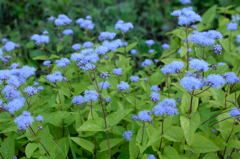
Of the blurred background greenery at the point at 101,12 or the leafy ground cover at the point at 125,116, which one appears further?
the blurred background greenery at the point at 101,12

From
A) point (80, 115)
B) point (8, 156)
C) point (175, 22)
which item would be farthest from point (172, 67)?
point (175, 22)

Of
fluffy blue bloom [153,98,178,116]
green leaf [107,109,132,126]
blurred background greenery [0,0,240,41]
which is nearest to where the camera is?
fluffy blue bloom [153,98,178,116]

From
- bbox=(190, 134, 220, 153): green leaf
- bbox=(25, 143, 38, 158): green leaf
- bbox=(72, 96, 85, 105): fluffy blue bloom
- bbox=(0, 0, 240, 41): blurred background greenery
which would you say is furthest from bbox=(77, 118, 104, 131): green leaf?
bbox=(0, 0, 240, 41): blurred background greenery

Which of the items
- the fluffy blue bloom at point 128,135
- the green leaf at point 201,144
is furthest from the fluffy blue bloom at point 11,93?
the green leaf at point 201,144

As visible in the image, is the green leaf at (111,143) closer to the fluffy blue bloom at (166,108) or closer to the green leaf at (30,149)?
the green leaf at (30,149)

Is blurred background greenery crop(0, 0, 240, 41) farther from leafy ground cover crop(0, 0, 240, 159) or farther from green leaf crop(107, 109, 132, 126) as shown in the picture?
green leaf crop(107, 109, 132, 126)

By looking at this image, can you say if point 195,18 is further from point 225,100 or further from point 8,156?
point 8,156
